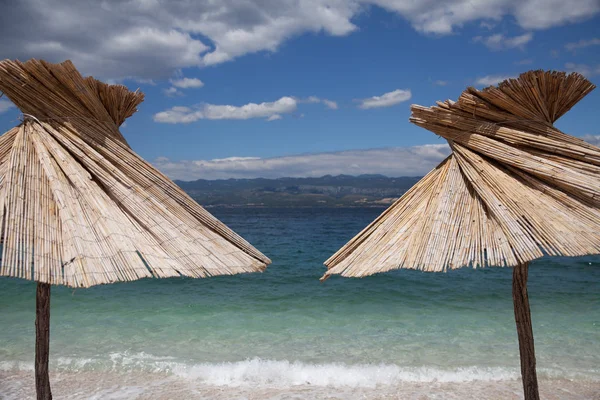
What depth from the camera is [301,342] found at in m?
7.36

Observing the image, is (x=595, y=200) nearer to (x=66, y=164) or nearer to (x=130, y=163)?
(x=130, y=163)

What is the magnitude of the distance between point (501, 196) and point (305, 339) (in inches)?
206

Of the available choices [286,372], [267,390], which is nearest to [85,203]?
[267,390]

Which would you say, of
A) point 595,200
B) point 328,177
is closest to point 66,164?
point 595,200

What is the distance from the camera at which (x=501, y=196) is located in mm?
3037

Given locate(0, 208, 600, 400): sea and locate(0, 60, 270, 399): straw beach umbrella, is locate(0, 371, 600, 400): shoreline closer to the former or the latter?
locate(0, 208, 600, 400): sea

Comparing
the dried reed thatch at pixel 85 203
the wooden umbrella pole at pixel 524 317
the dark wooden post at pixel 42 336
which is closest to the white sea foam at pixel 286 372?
the wooden umbrella pole at pixel 524 317

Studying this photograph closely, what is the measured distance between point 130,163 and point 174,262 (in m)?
0.87

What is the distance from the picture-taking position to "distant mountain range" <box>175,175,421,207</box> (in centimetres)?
7600

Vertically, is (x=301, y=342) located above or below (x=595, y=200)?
below

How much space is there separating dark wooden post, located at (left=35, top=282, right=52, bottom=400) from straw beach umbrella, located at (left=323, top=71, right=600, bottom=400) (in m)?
2.08

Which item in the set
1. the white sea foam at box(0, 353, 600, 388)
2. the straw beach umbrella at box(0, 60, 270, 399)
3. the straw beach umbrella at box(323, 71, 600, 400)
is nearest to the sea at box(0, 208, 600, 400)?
the white sea foam at box(0, 353, 600, 388)

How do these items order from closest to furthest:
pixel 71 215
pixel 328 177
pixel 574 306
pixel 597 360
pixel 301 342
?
pixel 71 215 → pixel 597 360 → pixel 301 342 → pixel 574 306 → pixel 328 177

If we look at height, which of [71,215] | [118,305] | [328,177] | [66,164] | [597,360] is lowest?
[118,305]
